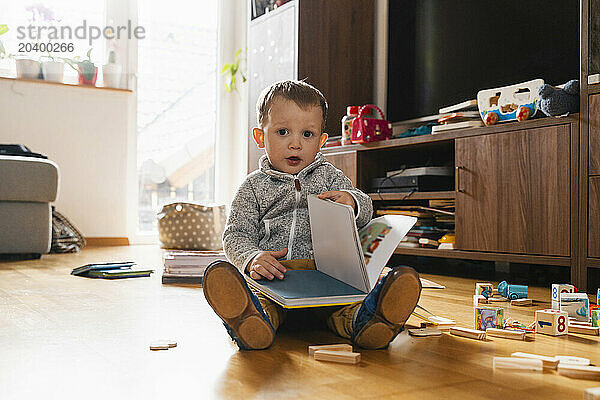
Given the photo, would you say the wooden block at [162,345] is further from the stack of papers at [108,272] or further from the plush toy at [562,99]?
the plush toy at [562,99]

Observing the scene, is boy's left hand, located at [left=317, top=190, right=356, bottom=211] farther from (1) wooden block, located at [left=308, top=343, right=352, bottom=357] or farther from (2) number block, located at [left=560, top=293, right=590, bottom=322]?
(2) number block, located at [left=560, top=293, right=590, bottom=322]

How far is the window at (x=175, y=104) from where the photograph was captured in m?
4.50

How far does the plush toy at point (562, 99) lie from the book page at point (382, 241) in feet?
3.43

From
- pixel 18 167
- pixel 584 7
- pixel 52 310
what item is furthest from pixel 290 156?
pixel 18 167

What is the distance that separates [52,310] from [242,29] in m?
3.56

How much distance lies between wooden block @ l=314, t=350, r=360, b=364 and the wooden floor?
0.02m

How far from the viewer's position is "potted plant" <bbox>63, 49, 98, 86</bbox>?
4.23 metres

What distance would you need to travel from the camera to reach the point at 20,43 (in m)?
4.18

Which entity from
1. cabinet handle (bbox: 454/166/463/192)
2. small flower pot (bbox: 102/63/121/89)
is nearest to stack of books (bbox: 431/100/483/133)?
cabinet handle (bbox: 454/166/463/192)

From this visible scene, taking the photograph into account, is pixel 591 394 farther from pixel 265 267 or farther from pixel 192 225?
pixel 192 225

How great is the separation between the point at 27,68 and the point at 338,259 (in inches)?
138


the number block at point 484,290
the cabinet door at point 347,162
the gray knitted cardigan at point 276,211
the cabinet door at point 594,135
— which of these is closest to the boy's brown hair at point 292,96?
the gray knitted cardigan at point 276,211

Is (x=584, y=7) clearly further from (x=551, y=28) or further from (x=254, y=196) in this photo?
(x=254, y=196)

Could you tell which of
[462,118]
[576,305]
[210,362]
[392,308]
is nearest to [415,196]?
[462,118]
